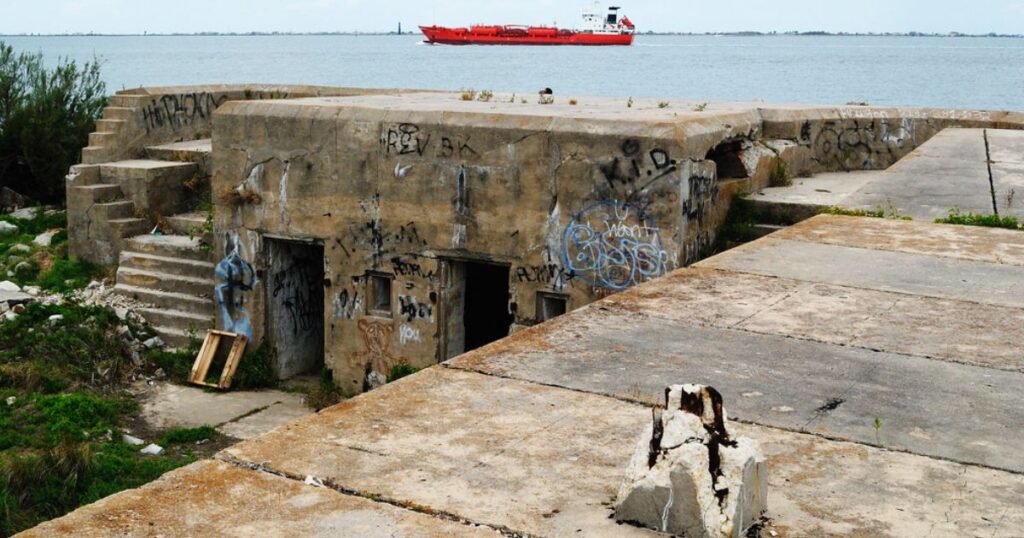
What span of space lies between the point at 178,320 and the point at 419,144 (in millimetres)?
4355

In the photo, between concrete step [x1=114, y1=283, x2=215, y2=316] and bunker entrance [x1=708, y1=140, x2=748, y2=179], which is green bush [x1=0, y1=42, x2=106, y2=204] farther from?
bunker entrance [x1=708, y1=140, x2=748, y2=179]

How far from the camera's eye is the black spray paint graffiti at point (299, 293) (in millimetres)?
13953

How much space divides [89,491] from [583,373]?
643 cm

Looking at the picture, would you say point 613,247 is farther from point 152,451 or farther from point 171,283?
point 171,283

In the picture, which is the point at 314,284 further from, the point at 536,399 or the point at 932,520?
the point at 932,520

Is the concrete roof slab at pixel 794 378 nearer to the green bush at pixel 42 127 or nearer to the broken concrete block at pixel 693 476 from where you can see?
the broken concrete block at pixel 693 476

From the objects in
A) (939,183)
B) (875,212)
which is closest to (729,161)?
(939,183)

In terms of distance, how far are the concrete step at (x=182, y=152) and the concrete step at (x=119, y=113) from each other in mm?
544

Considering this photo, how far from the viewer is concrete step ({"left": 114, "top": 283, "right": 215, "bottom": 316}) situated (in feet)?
47.9

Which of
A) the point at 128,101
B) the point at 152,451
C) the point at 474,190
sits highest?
the point at 128,101

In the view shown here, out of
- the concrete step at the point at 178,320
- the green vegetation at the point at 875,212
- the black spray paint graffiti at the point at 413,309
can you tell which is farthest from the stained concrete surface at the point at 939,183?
the concrete step at the point at 178,320

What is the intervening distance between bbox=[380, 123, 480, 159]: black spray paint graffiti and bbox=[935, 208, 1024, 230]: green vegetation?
468 cm

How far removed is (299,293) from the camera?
14.2 meters

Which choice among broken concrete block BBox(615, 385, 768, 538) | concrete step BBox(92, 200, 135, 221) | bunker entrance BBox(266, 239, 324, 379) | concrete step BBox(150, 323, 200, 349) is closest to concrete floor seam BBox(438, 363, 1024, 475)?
broken concrete block BBox(615, 385, 768, 538)
